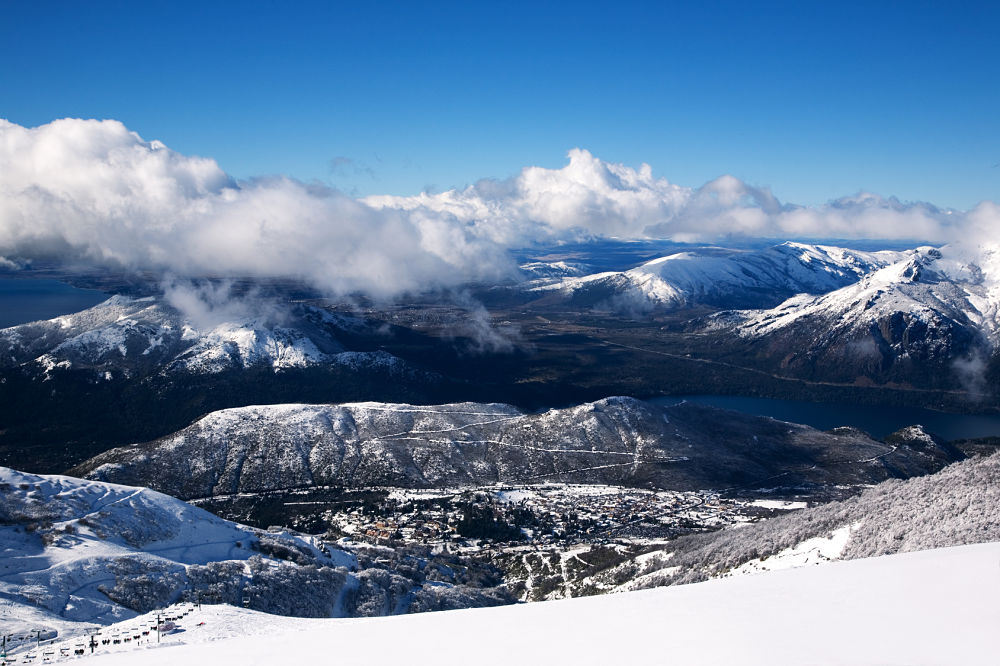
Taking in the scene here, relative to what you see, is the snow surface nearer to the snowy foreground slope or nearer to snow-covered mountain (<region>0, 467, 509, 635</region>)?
snow-covered mountain (<region>0, 467, 509, 635</region>)

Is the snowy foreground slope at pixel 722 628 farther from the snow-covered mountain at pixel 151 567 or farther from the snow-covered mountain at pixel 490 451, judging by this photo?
the snow-covered mountain at pixel 490 451

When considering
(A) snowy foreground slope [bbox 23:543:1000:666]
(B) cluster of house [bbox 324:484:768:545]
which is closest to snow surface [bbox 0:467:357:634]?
(B) cluster of house [bbox 324:484:768:545]

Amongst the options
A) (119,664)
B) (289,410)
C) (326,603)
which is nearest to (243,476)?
(289,410)

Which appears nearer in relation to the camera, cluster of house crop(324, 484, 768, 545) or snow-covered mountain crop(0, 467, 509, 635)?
snow-covered mountain crop(0, 467, 509, 635)

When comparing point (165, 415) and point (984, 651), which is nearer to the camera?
point (984, 651)

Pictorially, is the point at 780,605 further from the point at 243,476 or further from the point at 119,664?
the point at 243,476

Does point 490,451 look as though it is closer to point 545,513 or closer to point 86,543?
point 545,513

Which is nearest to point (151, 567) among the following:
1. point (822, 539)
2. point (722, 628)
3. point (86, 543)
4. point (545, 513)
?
point (86, 543)
